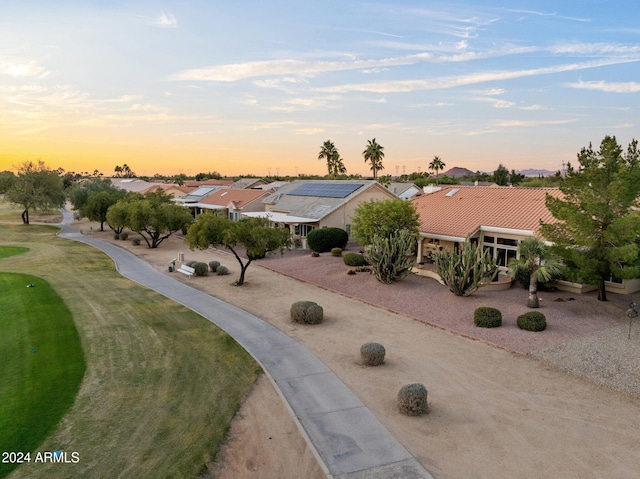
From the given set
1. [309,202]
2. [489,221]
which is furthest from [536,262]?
[309,202]

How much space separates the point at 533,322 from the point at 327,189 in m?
32.8

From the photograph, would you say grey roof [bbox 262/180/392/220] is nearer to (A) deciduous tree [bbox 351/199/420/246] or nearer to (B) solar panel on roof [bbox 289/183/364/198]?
(B) solar panel on roof [bbox 289/183/364/198]

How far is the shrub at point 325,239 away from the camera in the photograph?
3972 centimetres

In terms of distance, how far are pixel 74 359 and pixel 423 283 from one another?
19686 millimetres

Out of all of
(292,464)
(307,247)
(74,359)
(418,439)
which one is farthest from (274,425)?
(307,247)

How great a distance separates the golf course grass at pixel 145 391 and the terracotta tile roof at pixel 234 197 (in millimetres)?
31880

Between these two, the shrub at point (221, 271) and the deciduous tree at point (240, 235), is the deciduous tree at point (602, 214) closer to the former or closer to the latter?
the deciduous tree at point (240, 235)

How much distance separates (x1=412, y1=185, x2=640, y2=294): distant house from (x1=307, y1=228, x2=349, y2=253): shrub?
296 inches

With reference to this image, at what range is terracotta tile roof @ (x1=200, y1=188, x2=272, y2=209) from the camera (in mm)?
58531

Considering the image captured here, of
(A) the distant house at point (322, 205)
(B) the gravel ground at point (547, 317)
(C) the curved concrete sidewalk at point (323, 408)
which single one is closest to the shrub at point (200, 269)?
(B) the gravel ground at point (547, 317)

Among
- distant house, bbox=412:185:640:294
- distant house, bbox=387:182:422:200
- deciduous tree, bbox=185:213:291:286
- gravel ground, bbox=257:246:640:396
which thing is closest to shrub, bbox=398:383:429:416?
gravel ground, bbox=257:246:640:396

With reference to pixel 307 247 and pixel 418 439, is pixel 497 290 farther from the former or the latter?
pixel 307 247

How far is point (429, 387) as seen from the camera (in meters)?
15.0

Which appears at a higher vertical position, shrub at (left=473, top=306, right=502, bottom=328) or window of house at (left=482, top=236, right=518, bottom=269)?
window of house at (left=482, top=236, right=518, bottom=269)
